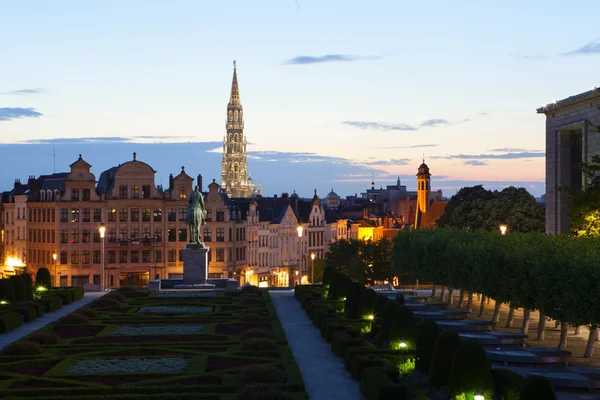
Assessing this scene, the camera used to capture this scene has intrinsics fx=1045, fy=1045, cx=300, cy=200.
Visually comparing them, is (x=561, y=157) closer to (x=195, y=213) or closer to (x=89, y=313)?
(x=195, y=213)

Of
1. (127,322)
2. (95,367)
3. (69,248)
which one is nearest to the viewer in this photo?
(95,367)

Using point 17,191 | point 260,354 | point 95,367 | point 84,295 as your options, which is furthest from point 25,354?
point 17,191

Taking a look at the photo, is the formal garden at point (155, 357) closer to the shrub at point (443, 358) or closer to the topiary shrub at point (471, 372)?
the shrub at point (443, 358)

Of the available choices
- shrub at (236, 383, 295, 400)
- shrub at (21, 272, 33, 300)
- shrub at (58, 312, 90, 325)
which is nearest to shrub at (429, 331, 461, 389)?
shrub at (236, 383, 295, 400)

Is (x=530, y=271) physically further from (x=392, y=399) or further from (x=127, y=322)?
(x=127, y=322)

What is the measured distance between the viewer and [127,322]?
53375 millimetres

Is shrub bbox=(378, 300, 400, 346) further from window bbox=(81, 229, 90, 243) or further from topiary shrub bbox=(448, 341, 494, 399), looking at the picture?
window bbox=(81, 229, 90, 243)

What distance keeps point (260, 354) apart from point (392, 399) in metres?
11.2

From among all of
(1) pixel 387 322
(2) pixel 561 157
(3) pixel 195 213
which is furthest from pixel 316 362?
(2) pixel 561 157

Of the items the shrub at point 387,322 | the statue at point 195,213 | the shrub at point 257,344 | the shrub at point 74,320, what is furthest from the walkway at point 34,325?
the shrub at point 387,322

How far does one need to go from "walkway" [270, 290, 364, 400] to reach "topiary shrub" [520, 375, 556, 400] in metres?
8.69

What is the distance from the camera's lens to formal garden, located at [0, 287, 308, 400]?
3241cm

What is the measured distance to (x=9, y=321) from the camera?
5097 centimetres

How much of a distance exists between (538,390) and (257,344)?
18791mm
